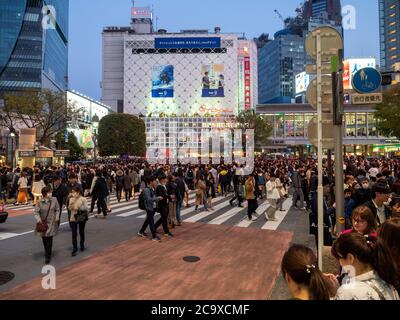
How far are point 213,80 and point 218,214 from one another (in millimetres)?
83606

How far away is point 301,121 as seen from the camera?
68.4 meters

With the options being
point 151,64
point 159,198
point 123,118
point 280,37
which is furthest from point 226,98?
point 159,198

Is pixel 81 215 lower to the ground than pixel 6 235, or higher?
higher

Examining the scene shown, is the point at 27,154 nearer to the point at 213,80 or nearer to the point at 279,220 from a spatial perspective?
the point at 279,220

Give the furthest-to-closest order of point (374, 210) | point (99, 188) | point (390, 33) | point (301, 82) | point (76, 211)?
1. point (390, 33)
2. point (301, 82)
3. point (99, 188)
4. point (76, 211)
5. point (374, 210)

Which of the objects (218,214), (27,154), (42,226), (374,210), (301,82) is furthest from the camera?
(301,82)

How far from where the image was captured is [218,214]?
1307 cm

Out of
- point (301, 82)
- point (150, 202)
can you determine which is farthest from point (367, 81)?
point (301, 82)

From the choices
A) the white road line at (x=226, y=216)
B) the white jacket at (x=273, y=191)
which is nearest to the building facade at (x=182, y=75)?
the white road line at (x=226, y=216)

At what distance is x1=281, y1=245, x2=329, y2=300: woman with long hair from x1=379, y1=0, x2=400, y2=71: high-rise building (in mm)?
137288

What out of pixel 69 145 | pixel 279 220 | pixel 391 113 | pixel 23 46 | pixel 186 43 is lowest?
pixel 279 220
